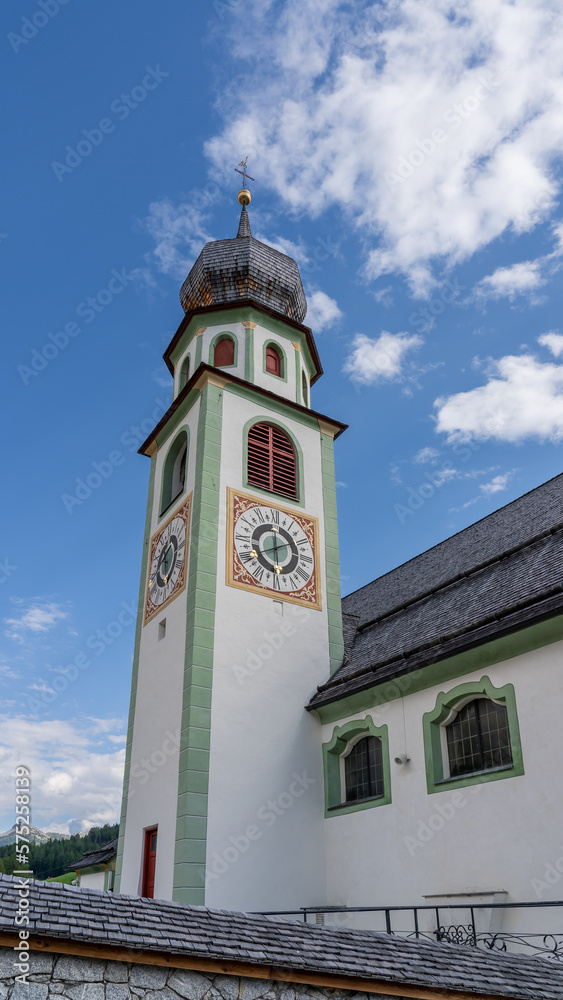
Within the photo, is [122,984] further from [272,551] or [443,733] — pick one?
[272,551]

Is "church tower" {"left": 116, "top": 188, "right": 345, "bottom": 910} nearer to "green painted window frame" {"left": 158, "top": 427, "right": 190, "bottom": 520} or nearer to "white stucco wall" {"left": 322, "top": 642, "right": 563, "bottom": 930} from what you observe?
"green painted window frame" {"left": 158, "top": 427, "right": 190, "bottom": 520}

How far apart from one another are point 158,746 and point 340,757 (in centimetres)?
355

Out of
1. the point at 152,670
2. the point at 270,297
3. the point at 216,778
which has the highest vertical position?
the point at 270,297

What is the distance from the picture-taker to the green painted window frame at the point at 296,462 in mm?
18031

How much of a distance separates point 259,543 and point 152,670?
11.6ft

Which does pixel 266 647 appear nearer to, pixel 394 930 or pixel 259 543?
pixel 259 543

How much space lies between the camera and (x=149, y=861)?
15.0 meters

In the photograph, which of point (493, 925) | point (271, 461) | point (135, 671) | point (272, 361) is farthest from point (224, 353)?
point (493, 925)

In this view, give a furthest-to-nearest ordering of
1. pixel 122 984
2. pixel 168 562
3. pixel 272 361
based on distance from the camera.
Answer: pixel 272 361
pixel 168 562
pixel 122 984

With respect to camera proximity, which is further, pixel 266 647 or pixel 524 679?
pixel 266 647

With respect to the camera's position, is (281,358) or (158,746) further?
(281,358)

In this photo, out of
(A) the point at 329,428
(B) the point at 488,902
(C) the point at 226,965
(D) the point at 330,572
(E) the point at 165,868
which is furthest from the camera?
(A) the point at 329,428

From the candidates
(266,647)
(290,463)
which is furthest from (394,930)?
(290,463)

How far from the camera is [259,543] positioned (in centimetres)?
1733
